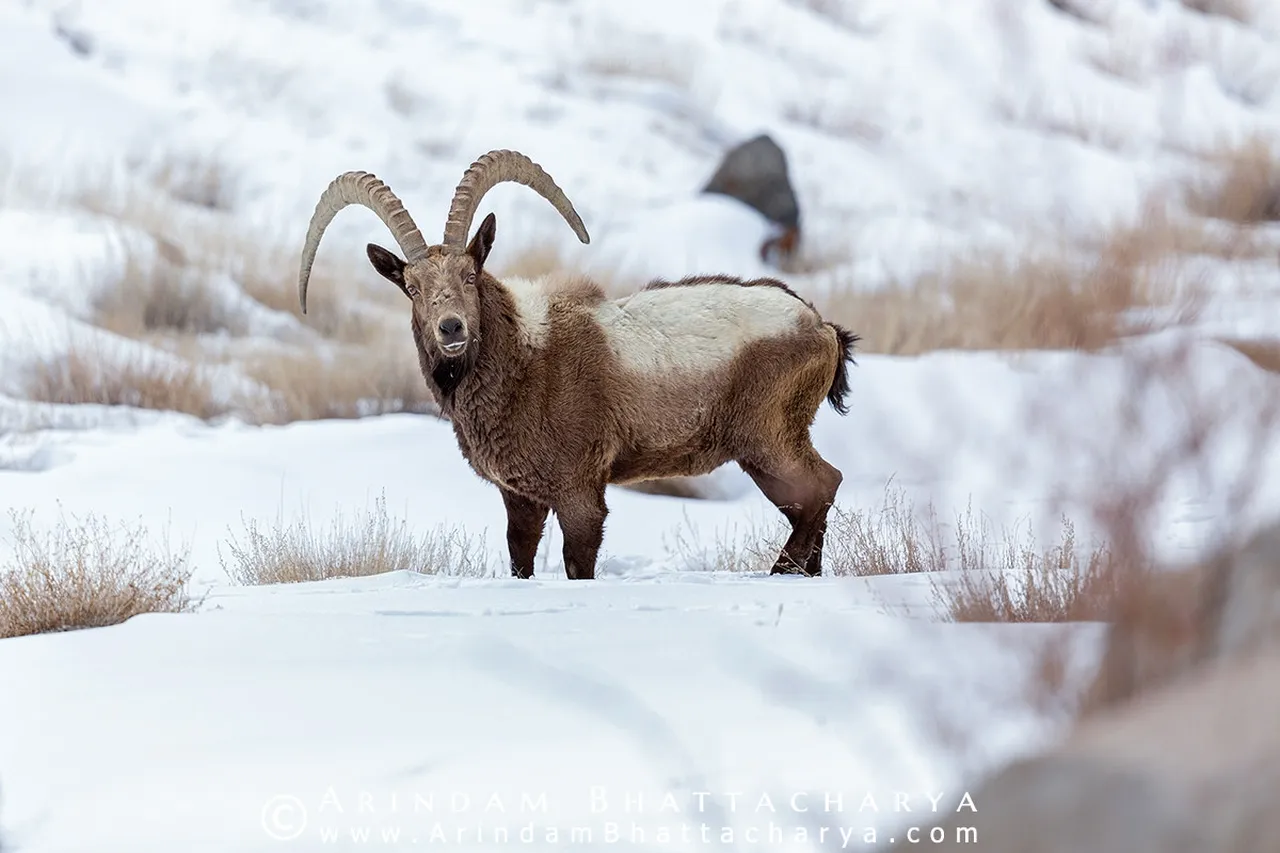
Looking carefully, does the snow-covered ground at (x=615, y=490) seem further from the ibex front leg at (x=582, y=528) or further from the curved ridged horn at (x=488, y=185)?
the curved ridged horn at (x=488, y=185)

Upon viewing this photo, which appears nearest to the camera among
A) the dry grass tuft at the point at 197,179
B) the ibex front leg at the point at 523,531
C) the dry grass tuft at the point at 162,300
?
the ibex front leg at the point at 523,531

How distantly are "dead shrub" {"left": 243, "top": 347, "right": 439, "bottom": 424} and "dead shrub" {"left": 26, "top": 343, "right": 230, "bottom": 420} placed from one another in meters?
0.68

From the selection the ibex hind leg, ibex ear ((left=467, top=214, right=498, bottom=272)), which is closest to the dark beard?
ibex ear ((left=467, top=214, right=498, bottom=272))

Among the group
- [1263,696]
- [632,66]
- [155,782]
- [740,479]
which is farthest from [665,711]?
[632,66]

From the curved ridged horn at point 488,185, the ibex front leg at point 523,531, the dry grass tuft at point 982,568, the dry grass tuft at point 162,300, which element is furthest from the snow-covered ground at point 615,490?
the curved ridged horn at point 488,185

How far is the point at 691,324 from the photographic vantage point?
7715 millimetres

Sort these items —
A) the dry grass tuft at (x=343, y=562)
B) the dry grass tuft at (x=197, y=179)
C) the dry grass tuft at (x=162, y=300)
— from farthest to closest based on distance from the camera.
A: the dry grass tuft at (x=197, y=179) → the dry grass tuft at (x=162, y=300) → the dry grass tuft at (x=343, y=562)

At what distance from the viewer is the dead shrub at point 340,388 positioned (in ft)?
52.9

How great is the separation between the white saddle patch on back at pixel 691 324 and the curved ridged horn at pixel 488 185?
54cm

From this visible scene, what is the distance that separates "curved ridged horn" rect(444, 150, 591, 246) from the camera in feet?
24.5

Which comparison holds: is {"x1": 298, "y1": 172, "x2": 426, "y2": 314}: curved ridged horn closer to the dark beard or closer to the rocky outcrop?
the dark beard

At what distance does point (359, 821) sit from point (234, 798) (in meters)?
0.38

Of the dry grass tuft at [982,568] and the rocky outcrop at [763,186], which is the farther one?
the rocky outcrop at [763,186]

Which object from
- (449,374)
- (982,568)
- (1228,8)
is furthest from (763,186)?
(982,568)
